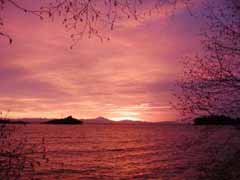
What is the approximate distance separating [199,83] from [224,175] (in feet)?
44.4

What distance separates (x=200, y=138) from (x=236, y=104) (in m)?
1.59

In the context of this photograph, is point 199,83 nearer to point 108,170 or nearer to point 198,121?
point 198,121

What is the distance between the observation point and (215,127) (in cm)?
1162

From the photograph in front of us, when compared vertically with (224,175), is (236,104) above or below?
above

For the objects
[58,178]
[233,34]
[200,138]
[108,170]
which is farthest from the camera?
[108,170]

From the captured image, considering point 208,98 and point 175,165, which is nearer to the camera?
point 208,98

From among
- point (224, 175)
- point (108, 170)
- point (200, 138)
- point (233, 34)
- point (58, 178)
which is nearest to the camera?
Answer: point (233, 34)

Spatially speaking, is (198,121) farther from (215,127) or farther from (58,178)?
(58,178)

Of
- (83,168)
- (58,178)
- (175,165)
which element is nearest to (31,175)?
(58,178)

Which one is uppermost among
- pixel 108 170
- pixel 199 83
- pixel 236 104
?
pixel 199 83

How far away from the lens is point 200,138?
37.7 ft

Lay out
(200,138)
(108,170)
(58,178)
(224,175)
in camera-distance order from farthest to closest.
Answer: (108,170)
(58,178)
(224,175)
(200,138)

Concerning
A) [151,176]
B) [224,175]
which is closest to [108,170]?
[151,176]

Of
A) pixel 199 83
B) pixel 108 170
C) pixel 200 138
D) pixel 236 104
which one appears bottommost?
pixel 108 170
